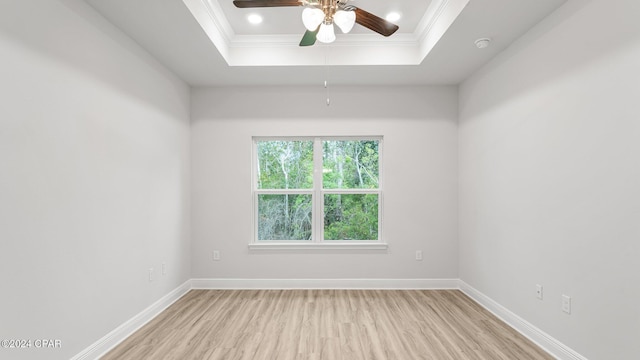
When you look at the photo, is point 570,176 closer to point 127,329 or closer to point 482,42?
point 482,42

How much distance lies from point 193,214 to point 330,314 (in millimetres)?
2156

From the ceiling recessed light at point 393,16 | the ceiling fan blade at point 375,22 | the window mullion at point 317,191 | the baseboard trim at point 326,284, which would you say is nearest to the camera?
the ceiling fan blade at point 375,22

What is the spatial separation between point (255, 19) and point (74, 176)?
6.81 ft

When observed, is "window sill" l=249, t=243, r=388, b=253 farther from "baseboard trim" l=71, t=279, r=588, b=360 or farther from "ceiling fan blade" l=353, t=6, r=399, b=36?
"ceiling fan blade" l=353, t=6, r=399, b=36

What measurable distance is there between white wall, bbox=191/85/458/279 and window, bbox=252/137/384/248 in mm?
169

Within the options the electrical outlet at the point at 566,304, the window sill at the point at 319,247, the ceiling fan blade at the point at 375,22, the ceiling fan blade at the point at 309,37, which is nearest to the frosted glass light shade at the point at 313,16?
the ceiling fan blade at the point at 375,22

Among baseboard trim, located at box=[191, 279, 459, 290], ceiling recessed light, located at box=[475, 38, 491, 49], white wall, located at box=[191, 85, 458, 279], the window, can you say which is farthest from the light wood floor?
ceiling recessed light, located at box=[475, 38, 491, 49]

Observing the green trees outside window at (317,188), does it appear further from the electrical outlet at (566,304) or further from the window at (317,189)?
the electrical outlet at (566,304)

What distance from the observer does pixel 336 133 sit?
4.10 m

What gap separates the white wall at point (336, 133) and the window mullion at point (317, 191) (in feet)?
0.83

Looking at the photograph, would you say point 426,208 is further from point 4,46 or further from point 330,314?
point 4,46

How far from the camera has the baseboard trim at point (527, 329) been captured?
2.30 m

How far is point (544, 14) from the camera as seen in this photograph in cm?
242

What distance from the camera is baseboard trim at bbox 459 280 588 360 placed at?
2.30 meters
